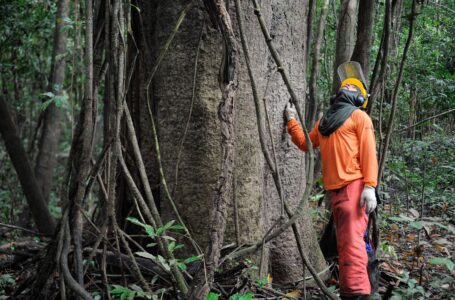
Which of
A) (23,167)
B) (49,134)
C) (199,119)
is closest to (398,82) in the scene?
(199,119)

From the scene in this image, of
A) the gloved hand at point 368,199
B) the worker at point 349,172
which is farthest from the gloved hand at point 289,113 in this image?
the gloved hand at point 368,199

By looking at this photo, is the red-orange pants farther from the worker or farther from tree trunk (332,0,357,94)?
tree trunk (332,0,357,94)

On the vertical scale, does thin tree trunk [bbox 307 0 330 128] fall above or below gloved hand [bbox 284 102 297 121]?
above

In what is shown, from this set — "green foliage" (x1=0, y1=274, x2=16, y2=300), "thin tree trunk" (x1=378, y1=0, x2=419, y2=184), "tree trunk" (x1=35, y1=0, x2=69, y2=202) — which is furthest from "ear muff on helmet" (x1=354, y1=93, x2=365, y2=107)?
"tree trunk" (x1=35, y1=0, x2=69, y2=202)

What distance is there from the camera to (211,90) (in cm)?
340

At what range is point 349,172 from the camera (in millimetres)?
3850

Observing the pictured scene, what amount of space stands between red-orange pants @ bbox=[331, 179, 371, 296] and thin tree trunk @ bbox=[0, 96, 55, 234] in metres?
4.64

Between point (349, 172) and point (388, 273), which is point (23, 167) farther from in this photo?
point (388, 273)

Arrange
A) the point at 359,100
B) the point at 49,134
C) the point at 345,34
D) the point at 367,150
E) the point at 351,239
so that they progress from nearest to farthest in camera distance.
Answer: the point at 351,239 < the point at 367,150 < the point at 359,100 < the point at 345,34 < the point at 49,134

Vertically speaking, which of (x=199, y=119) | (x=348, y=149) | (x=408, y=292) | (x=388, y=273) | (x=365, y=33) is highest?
(x=365, y=33)

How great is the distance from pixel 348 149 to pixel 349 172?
0.17 meters

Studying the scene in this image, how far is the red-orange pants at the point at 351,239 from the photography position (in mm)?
3578

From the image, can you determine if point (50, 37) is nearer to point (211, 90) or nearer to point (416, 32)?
point (416, 32)

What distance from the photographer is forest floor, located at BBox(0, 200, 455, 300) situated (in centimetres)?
313
